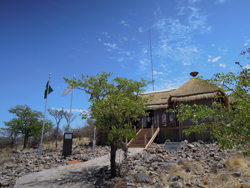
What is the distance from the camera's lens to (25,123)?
2420 centimetres

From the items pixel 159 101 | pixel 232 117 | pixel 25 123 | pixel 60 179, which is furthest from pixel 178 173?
pixel 25 123

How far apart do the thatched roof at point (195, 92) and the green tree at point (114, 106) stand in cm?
726

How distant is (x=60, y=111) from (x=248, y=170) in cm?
2165

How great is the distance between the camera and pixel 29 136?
2458 centimetres

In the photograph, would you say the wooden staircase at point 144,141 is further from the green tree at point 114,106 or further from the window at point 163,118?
the green tree at point 114,106

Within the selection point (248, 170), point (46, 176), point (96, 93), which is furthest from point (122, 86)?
point (248, 170)

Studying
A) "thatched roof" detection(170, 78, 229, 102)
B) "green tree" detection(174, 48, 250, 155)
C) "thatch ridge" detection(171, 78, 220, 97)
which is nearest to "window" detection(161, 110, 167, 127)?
"thatched roof" detection(170, 78, 229, 102)

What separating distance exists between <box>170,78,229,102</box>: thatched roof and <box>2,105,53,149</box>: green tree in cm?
1770

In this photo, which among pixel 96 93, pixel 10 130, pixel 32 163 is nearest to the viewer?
pixel 96 93

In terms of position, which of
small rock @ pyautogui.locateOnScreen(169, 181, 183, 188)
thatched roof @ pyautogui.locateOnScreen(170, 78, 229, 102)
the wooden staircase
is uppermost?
thatched roof @ pyautogui.locateOnScreen(170, 78, 229, 102)

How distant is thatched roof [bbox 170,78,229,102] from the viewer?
53.4 ft

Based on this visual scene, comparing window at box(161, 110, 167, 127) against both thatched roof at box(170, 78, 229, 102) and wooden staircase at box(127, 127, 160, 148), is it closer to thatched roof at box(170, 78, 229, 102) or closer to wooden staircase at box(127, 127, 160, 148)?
wooden staircase at box(127, 127, 160, 148)

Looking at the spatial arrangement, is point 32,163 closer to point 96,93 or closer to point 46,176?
point 46,176

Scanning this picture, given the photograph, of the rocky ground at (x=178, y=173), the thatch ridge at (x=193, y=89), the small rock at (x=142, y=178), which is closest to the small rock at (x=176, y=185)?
the rocky ground at (x=178, y=173)
